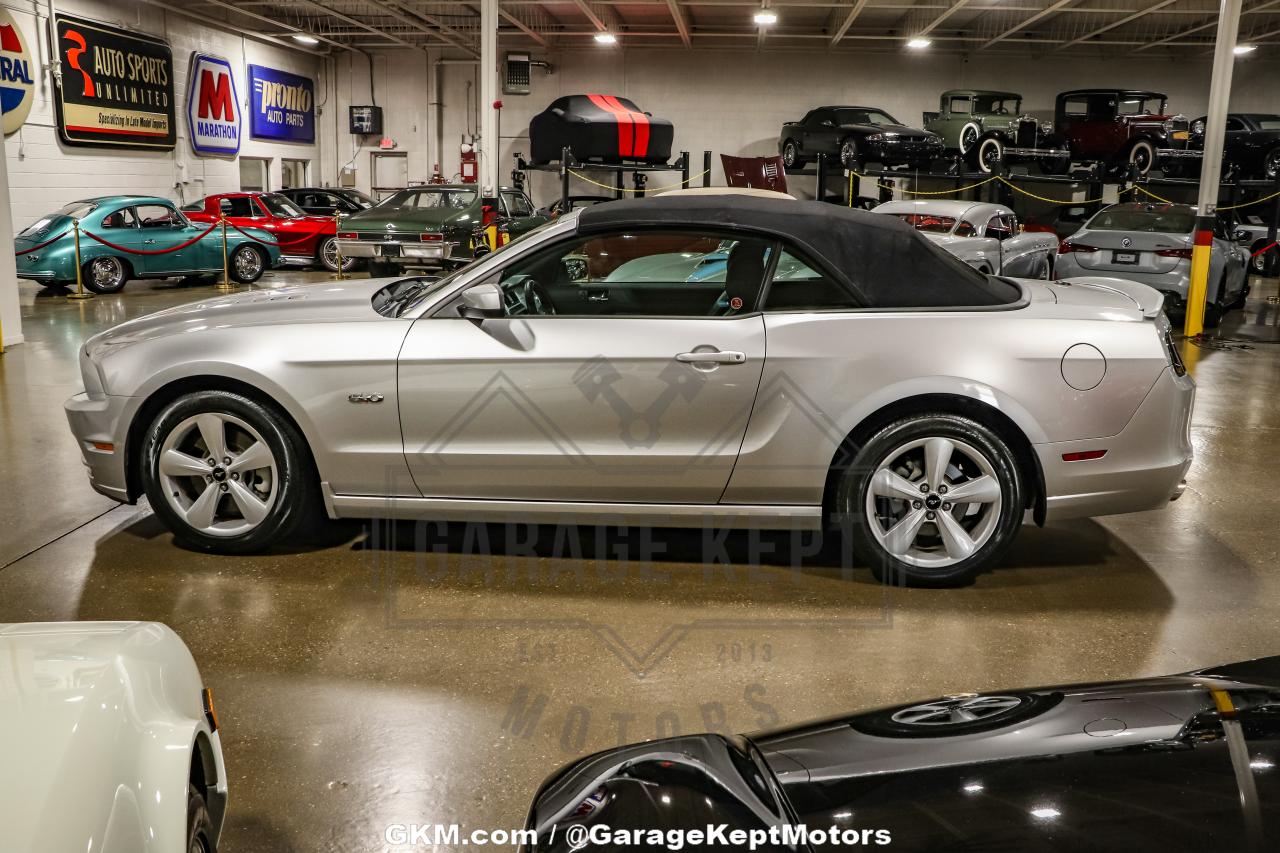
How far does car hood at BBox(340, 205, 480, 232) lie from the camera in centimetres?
1493

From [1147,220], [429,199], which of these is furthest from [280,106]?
[1147,220]

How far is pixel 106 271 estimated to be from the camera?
14.1m

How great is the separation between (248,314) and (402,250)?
36.2ft

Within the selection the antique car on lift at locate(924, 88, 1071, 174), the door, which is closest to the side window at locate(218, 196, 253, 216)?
the antique car on lift at locate(924, 88, 1071, 174)

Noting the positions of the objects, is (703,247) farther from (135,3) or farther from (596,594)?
(135,3)

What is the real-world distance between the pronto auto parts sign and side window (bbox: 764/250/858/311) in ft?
54.8

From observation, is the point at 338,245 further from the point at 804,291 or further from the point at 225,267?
the point at 804,291

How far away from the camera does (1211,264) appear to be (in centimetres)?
1129

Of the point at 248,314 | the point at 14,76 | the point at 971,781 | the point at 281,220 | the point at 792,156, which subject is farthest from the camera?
the point at 792,156

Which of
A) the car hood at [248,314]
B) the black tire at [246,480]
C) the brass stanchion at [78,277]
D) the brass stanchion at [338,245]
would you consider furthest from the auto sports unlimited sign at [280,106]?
the black tire at [246,480]

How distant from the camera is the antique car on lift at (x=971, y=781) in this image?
Result: 128 cm

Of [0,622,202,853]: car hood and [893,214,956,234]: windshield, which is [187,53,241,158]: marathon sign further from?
[0,622,202,853]: car hood

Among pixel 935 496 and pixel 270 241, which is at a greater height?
pixel 270 241

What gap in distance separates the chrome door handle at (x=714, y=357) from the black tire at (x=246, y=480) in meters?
1.54
